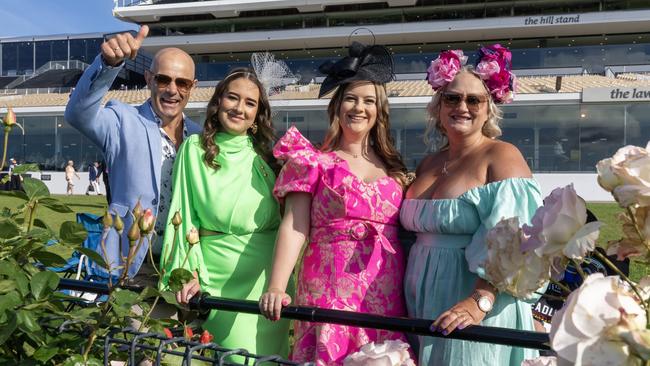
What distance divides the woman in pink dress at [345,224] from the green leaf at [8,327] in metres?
1.10

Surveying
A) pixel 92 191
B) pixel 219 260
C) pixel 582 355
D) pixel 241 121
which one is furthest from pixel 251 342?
pixel 92 191

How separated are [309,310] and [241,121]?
1.36 m

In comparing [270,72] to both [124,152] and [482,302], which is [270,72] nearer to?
[124,152]

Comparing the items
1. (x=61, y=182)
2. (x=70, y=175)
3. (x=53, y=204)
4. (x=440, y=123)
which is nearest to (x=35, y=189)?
(x=53, y=204)

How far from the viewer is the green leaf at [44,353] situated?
1.27 m

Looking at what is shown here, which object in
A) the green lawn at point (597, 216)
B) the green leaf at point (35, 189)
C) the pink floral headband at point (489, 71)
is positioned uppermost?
the pink floral headband at point (489, 71)

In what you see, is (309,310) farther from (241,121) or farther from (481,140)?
(241,121)

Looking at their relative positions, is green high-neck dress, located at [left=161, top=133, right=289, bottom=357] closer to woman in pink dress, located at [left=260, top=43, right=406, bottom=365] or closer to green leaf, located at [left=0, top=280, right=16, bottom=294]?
woman in pink dress, located at [left=260, top=43, right=406, bottom=365]

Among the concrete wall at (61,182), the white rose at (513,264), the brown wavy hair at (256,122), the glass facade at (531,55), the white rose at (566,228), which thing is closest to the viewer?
the white rose at (566,228)

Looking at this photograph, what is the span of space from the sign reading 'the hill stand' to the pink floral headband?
87.0 feet

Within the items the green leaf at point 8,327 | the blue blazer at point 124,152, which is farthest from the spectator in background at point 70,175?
the green leaf at point 8,327

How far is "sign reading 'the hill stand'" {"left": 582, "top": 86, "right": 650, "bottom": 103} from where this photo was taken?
26.3m

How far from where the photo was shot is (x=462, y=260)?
86.9 inches

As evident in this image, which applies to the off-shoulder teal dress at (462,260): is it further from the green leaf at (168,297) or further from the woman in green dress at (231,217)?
the green leaf at (168,297)
